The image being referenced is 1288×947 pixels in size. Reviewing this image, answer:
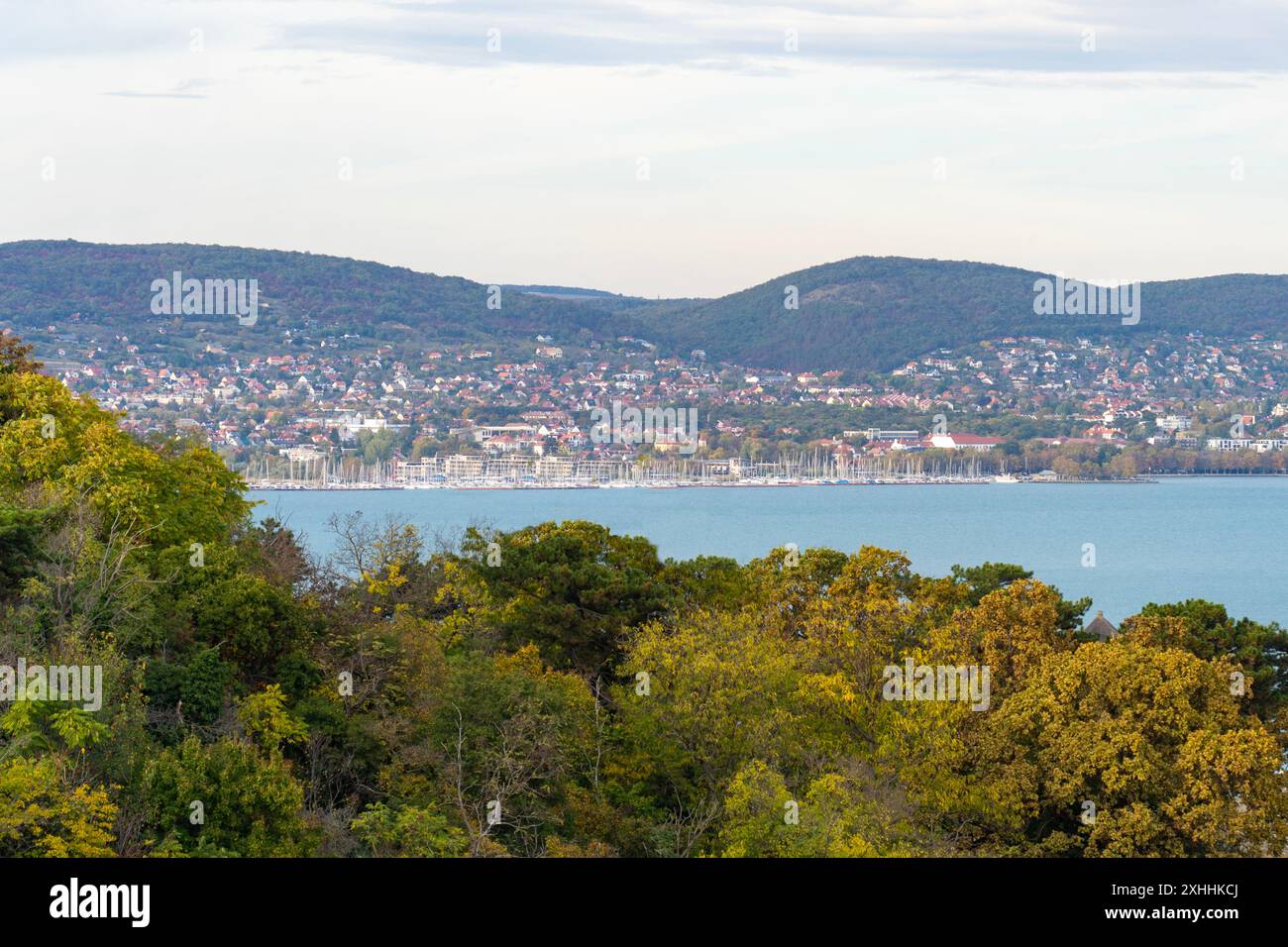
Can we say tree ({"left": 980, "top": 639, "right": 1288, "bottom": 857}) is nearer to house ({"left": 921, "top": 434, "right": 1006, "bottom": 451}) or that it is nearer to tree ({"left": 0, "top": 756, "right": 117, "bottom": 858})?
tree ({"left": 0, "top": 756, "right": 117, "bottom": 858})

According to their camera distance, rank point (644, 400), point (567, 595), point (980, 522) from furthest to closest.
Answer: point (644, 400)
point (980, 522)
point (567, 595)

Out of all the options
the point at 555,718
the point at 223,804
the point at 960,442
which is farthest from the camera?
the point at 960,442

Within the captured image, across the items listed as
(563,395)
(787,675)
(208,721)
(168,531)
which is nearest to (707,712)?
(787,675)

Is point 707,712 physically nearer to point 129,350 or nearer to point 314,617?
point 314,617

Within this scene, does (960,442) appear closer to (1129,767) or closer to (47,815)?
(1129,767)

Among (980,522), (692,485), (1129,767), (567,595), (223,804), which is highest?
(567,595)

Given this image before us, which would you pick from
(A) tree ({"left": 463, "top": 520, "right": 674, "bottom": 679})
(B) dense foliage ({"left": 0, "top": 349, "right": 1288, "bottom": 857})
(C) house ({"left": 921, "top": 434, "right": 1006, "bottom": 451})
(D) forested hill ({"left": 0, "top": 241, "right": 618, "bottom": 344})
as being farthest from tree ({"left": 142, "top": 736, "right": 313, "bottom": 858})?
(C) house ({"left": 921, "top": 434, "right": 1006, "bottom": 451})

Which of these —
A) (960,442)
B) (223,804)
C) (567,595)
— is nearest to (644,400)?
(960,442)
